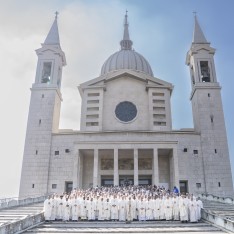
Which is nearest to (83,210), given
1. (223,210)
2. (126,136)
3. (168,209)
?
(168,209)

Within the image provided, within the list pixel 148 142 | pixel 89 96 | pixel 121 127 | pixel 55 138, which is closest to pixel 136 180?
pixel 148 142

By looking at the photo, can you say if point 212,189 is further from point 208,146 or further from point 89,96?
point 89,96

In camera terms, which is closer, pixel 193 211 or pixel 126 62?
pixel 193 211

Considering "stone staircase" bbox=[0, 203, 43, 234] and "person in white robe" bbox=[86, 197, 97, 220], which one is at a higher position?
"person in white robe" bbox=[86, 197, 97, 220]

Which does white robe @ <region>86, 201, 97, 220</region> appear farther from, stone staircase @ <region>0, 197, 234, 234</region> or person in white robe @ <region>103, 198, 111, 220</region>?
stone staircase @ <region>0, 197, 234, 234</region>

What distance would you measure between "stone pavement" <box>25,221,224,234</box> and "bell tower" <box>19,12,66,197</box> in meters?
16.7

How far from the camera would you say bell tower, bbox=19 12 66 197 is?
2886cm

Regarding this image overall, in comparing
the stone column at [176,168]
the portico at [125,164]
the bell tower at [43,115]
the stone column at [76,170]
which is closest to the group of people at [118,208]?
the stone column at [176,168]

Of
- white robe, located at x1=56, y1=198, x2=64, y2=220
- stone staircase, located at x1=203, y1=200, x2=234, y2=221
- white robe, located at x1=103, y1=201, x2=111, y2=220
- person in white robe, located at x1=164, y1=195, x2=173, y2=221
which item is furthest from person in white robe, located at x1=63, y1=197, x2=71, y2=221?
stone staircase, located at x1=203, y1=200, x2=234, y2=221

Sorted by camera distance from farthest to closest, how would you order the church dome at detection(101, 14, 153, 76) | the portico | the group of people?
the church dome at detection(101, 14, 153, 76) → the portico → the group of people

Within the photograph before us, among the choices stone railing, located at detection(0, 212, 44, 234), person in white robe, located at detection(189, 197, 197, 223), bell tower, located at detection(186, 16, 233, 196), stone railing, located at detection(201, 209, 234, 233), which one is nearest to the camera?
stone railing, located at detection(0, 212, 44, 234)

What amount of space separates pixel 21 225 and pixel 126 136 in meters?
19.2

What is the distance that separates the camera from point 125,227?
39.6ft

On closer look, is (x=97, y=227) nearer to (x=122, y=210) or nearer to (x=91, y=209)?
(x=91, y=209)
